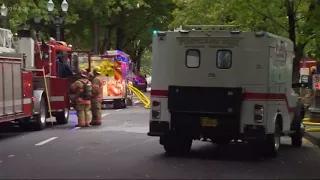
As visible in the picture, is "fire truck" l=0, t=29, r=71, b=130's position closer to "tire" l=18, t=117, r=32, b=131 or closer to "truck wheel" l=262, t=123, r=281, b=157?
"tire" l=18, t=117, r=32, b=131

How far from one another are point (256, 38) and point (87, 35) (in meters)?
30.2

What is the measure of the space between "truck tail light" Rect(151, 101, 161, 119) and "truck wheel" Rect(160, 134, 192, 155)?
53cm

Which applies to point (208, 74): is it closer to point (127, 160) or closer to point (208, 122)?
point (208, 122)

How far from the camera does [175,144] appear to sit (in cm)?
1231

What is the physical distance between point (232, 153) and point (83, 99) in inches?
276

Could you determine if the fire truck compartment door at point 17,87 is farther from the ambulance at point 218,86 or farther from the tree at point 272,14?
the tree at point 272,14

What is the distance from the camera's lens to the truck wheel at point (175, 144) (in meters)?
12.2

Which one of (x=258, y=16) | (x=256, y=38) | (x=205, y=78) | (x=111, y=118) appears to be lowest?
(x=111, y=118)

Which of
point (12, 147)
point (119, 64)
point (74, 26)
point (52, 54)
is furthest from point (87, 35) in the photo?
point (12, 147)

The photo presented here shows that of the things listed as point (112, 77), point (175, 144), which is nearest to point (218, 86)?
point (175, 144)

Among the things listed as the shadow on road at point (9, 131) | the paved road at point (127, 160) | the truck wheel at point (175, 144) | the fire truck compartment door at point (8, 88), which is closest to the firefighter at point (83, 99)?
the shadow on road at point (9, 131)

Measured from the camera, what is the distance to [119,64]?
2858cm

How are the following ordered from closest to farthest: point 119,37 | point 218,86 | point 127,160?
point 127,160 < point 218,86 < point 119,37

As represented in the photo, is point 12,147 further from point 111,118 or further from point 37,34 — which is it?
point 111,118
